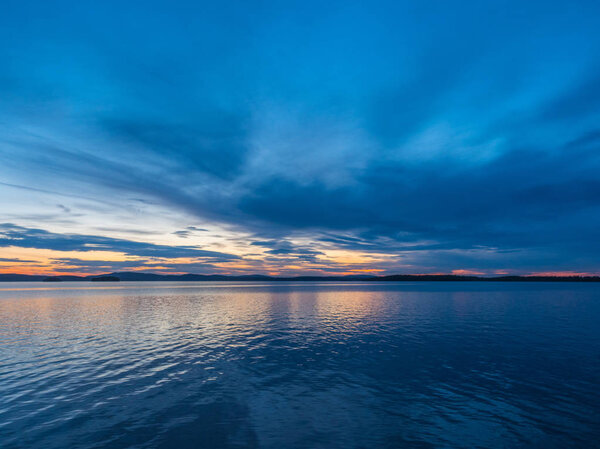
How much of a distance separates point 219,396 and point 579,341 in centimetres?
4842

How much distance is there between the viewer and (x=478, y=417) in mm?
20344

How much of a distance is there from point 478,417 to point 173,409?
2035 cm

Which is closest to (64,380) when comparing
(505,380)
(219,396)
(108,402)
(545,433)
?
(108,402)

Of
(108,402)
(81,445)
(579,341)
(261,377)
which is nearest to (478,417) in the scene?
(261,377)

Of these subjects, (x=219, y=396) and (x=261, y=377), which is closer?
(x=219, y=396)

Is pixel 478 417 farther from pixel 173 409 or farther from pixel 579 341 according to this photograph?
pixel 579 341

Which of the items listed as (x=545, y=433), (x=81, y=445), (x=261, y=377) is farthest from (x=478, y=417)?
(x=81, y=445)

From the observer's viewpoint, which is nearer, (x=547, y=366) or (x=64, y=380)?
(x=64, y=380)

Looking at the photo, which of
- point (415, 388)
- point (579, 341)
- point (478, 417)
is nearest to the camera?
point (478, 417)

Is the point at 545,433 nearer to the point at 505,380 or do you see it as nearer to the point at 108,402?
the point at 505,380

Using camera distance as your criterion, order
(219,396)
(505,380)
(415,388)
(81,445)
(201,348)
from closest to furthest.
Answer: (81,445) < (219,396) < (415,388) < (505,380) < (201,348)

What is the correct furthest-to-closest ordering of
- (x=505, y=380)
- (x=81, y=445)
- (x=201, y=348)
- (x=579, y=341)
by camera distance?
(x=579, y=341) < (x=201, y=348) < (x=505, y=380) < (x=81, y=445)

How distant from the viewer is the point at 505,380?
1077 inches

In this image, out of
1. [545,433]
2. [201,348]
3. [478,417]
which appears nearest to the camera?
[545,433]
